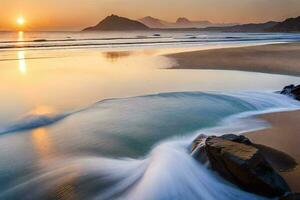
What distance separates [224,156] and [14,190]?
11.6 feet

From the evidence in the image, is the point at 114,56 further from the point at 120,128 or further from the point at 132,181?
the point at 132,181

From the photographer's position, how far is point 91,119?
33.2 feet

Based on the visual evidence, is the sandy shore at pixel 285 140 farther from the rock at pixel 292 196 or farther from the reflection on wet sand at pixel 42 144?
the reflection on wet sand at pixel 42 144

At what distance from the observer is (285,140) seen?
317 inches

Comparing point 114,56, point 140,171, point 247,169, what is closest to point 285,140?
point 247,169

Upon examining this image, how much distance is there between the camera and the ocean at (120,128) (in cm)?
605

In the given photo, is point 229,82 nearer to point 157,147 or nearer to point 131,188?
point 157,147

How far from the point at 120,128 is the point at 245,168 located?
174 inches

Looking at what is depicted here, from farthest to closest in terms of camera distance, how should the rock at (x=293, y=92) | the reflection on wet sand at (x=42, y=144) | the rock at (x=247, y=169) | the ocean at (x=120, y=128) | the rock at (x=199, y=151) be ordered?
the rock at (x=293, y=92) → the reflection on wet sand at (x=42, y=144) → the rock at (x=199, y=151) → the ocean at (x=120, y=128) → the rock at (x=247, y=169)

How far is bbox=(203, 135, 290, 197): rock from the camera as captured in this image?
552cm

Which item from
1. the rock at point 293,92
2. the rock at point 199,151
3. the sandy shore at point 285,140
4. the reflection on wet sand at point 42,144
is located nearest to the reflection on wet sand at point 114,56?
Answer: the rock at point 293,92

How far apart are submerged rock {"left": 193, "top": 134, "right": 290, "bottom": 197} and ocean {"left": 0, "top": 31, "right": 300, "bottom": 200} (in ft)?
0.58

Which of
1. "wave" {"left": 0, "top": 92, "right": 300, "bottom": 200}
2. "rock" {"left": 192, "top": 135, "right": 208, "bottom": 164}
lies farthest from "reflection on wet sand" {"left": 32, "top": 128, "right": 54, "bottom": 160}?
"rock" {"left": 192, "top": 135, "right": 208, "bottom": 164}

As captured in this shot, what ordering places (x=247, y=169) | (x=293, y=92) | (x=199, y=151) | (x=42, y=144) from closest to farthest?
(x=247, y=169) → (x=199, y=151) → (x=42, y=144) → (x=293, y=92)
